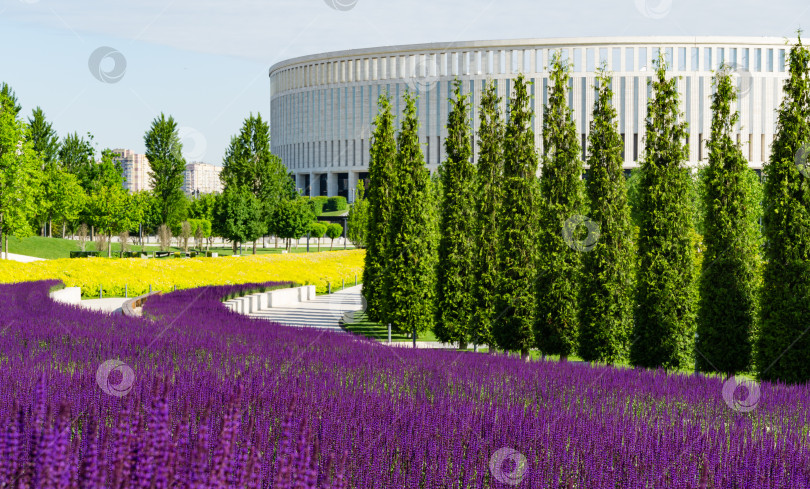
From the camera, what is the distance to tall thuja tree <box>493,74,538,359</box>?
47.9 ft

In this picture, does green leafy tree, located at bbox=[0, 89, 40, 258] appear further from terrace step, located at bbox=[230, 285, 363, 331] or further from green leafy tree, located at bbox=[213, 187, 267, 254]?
terrace step, located at bbox=[230, 285, 363, 331]

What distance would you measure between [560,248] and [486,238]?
5.96 ft

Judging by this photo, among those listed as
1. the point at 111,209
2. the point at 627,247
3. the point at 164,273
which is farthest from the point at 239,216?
the point at 627,247

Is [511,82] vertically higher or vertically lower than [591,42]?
lower

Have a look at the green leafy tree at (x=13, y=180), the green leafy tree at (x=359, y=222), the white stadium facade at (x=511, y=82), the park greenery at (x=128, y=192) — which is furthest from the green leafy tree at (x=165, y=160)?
the white stadium facade at (x=511, y=82)

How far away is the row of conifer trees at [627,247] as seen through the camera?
11.9 meters

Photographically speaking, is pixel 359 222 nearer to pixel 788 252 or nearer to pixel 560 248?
pixel 560 248

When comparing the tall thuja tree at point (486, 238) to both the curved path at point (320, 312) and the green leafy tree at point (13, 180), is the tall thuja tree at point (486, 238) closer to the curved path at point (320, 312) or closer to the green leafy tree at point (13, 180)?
the curved path at point (320, 312)

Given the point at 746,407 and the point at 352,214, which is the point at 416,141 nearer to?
the point at 746,407

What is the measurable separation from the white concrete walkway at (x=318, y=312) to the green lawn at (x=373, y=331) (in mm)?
507

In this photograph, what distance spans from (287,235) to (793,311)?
1882 inches

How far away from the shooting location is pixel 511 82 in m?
89.9

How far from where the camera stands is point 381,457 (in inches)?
162

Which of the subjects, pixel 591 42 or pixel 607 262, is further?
pixel 591 42
